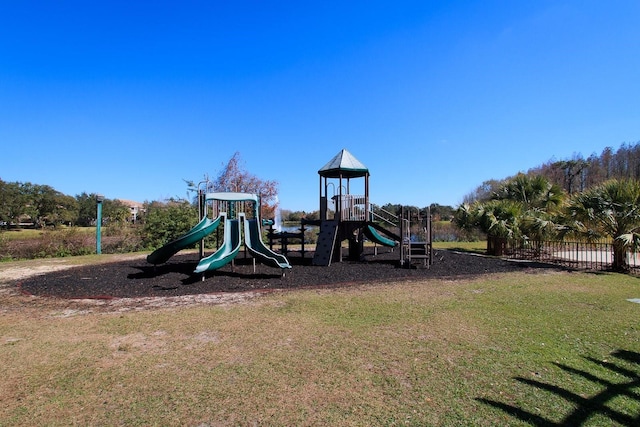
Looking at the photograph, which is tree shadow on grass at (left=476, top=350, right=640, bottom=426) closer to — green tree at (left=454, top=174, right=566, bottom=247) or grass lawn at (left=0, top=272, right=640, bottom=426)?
grass lawn at (left=0, top=272, right=640, bottom=426)

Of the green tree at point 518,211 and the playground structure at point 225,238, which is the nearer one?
the playground structure at point 225,238

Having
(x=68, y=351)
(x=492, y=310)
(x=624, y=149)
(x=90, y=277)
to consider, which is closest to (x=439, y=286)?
(x=492, y=310)

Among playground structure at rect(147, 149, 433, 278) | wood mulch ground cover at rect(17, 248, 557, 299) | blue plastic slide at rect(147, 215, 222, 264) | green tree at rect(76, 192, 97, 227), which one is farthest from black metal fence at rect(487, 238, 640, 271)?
green tree at rect(76, 192, 97, 227)

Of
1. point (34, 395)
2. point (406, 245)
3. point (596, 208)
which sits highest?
point (596, 208)

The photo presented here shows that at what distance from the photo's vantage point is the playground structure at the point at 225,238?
9.55 metres

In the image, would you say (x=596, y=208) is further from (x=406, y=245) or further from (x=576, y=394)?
(x=576, y=394)

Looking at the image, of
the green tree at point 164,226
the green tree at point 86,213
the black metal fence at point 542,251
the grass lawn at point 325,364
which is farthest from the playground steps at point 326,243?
the green tree at point 86,213

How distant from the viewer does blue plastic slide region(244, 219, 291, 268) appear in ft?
31.8

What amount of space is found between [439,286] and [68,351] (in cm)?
747

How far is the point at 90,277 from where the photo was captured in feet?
32.8

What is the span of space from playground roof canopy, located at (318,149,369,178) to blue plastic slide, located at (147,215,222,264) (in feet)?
17.3

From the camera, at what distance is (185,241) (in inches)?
372

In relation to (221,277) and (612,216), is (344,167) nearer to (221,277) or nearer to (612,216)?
(221,277)

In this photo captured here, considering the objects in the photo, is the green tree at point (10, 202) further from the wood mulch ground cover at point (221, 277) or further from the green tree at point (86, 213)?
the wood mulch ground cover at point (221, 277)
